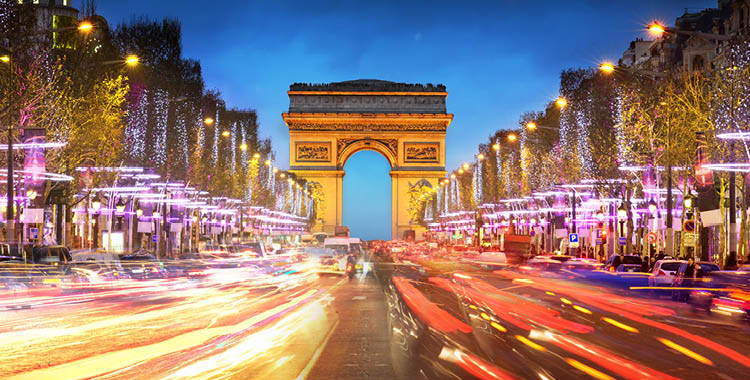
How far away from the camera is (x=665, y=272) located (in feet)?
89.8

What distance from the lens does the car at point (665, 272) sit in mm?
26948

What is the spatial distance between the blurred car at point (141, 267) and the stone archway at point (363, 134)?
94.7 meters

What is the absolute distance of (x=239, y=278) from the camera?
3822 cm

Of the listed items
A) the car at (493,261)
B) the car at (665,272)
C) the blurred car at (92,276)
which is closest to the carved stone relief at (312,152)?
the car at (493,261)

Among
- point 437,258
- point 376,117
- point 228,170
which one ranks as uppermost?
point 376,117

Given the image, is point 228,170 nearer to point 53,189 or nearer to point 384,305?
point 53,189

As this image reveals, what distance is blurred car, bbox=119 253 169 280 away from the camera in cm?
3226

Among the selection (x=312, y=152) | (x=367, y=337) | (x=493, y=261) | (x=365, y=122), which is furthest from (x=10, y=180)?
(x=365, y=122)

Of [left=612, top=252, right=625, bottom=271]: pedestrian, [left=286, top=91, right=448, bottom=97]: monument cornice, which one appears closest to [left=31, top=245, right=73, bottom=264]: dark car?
[left=612, top=252, right=625, bottom=271]: pedestrian

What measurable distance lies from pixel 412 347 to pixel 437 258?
5845 cm

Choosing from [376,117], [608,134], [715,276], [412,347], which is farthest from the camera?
Answer: [376,117]

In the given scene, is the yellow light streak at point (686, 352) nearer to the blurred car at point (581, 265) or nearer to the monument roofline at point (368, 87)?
the blurred car at point (581, 265)

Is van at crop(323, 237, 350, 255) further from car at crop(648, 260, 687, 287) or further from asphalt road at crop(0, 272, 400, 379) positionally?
asphalt road at crop(0, 272, 400, 379)

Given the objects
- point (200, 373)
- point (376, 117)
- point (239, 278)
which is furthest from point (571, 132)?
point (376, 117)
